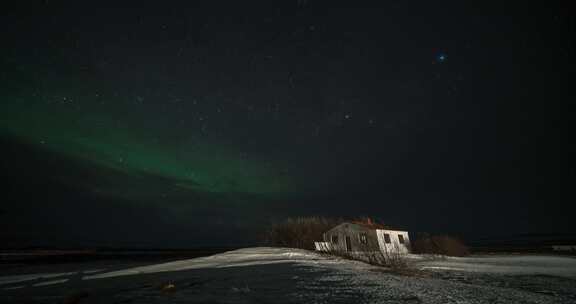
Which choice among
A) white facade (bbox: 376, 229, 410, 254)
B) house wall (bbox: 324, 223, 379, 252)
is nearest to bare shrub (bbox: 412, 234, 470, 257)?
white facade (bbox: 376, 229, 410, 254)

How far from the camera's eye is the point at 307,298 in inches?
127

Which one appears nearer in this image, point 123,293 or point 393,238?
point 123,293

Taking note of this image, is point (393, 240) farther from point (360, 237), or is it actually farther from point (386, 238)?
point (360, 237)

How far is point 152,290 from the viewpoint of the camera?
160 inches

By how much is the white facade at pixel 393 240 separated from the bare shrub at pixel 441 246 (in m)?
1.20

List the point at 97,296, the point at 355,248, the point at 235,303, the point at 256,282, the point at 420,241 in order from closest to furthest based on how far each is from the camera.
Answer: the point at 235,303 → the point at 97,296 → the point at 256,282 → the point at 355,248 → the point at 420,241

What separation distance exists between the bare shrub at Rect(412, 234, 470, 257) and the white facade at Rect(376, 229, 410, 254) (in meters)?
1.20

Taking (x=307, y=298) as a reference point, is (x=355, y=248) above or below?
below

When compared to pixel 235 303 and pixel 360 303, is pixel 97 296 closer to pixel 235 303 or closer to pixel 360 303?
pixel 235 303

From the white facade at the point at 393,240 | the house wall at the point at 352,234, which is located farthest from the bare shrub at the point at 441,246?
the house wall at the point at 352,234

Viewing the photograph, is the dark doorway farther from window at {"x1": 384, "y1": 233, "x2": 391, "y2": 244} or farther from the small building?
window at {"x1": 384, "y1": 233, "x2": 391, "y2": 244}

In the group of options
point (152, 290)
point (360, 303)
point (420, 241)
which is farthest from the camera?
point (420, 241)

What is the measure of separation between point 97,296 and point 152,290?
0.74 m

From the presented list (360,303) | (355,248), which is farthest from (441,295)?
(355,248)
